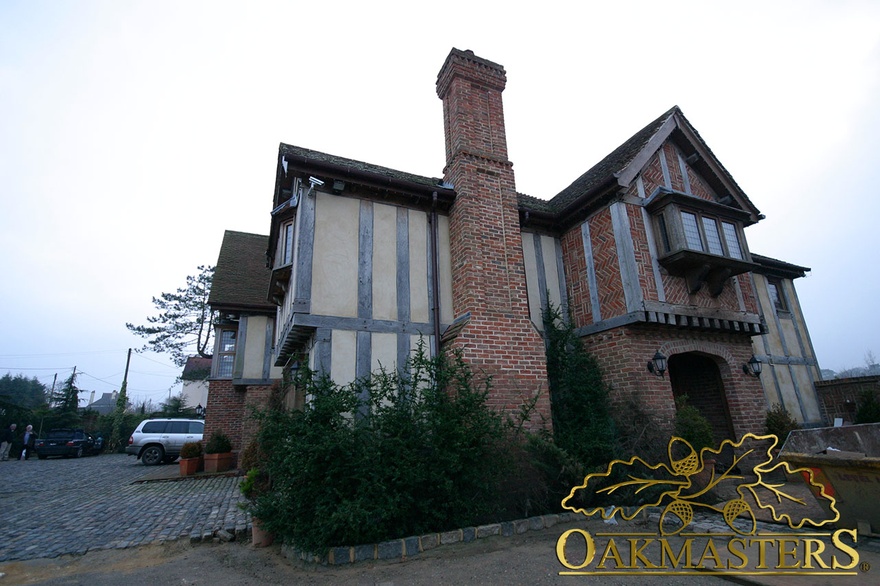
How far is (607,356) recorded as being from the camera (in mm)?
8469

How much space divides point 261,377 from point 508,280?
29.9 feet

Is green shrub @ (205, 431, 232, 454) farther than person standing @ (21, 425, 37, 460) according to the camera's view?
No

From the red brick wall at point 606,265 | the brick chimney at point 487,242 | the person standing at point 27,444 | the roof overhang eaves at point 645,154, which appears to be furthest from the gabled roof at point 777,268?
the person standing at point 27,444

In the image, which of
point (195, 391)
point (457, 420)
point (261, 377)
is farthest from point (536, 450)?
point (195, 391)

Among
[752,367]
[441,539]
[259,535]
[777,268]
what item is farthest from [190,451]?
[777,268]

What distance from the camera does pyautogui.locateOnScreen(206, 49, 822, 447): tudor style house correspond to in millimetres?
7445

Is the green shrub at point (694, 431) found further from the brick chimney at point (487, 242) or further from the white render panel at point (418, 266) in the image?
the white render panel at point (418, 266)

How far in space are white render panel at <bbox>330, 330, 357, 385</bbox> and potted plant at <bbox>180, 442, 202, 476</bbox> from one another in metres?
8.32

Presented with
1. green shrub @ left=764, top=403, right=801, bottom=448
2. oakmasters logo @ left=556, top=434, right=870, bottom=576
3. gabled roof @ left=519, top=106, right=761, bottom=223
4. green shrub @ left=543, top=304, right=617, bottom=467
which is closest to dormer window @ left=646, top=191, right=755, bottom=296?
gabled roof @ left=519, top=106, right=761, bottom=223

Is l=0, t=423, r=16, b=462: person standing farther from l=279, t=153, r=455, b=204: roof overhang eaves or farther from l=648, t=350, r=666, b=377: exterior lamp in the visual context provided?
l=648, t=350, r=666, b=377: exterior lamp

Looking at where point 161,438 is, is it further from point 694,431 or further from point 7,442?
point 694,431

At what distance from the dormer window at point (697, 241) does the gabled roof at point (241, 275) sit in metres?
11.3

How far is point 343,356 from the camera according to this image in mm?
7125

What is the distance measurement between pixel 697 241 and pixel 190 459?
14390 millimetres
